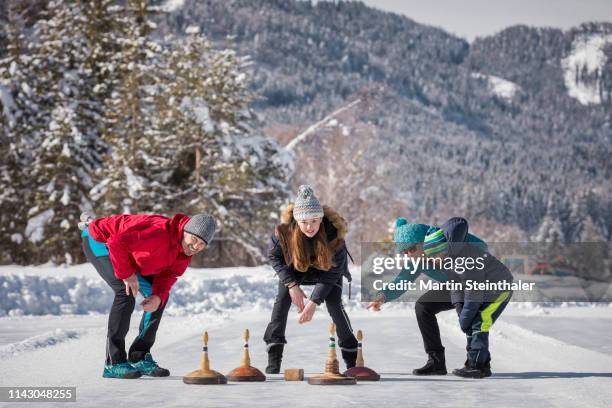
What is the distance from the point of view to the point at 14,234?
4456 cm

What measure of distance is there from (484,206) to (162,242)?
162 metres

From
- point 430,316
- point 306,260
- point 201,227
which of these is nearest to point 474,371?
point 430,316

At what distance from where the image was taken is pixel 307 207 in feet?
30.1

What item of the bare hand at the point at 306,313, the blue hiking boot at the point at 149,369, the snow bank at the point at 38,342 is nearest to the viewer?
the bare hand at the point at 306,313

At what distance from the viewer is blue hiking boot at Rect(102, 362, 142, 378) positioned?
901 centimetres

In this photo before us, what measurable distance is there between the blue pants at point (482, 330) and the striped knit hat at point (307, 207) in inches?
74.0

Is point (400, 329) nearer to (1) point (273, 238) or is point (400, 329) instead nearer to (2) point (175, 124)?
(1) point (273, 238)

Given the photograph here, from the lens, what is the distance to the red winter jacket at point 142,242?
8703 millimetres

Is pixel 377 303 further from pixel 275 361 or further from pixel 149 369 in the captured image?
pixel 149 369

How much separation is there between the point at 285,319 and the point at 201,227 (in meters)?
1.49

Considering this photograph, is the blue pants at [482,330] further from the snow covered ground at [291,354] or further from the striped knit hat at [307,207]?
the striped knit hat at [307,207]

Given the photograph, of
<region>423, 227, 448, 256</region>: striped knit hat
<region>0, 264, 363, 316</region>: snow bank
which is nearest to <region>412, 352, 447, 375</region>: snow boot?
<region>423, 227, 448, 256</region>: striped knit hat

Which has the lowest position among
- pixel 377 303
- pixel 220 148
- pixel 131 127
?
pixel 377 303

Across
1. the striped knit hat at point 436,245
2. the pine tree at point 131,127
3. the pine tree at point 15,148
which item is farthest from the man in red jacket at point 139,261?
the pine tree at point 15,148
